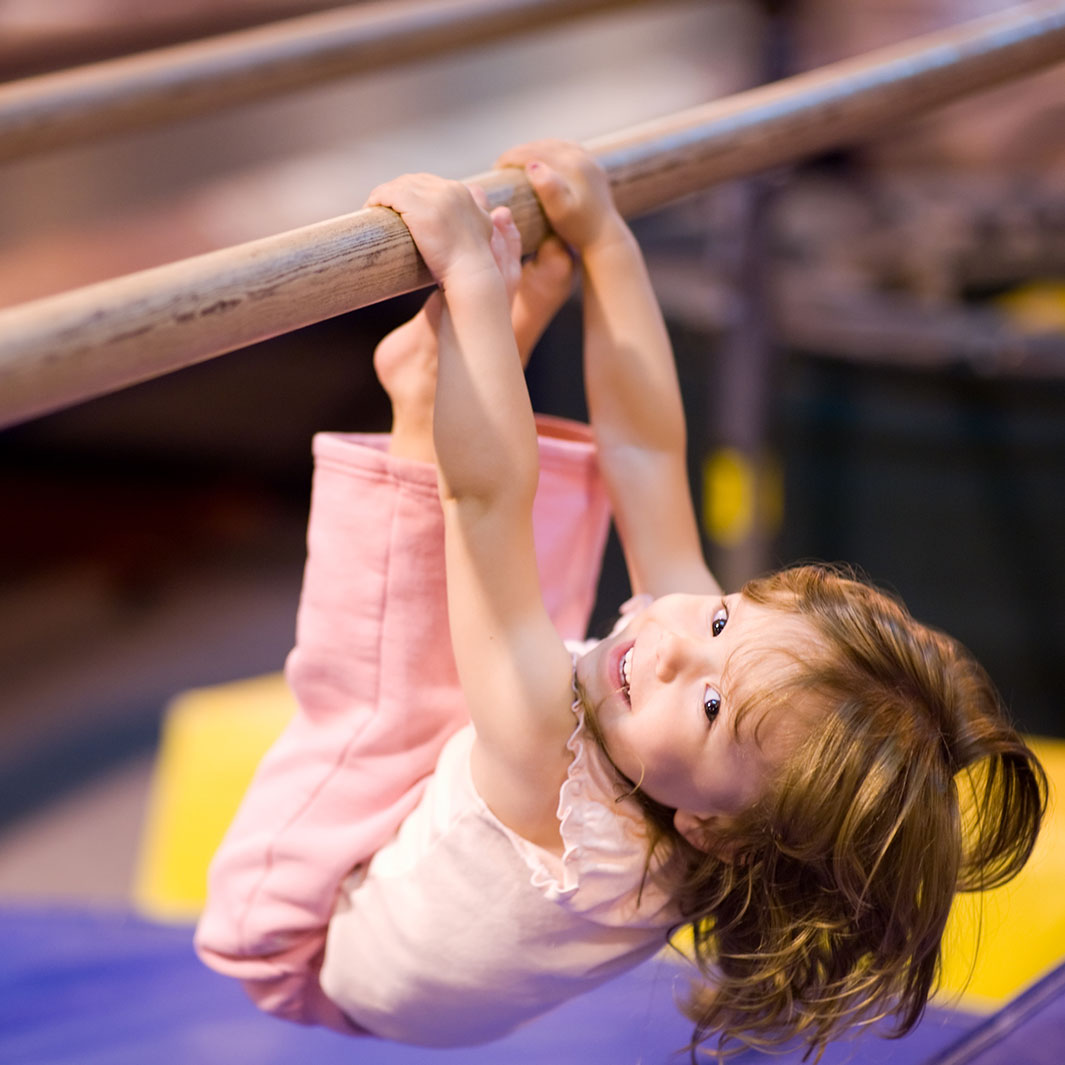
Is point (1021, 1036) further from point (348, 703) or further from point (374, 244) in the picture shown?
point (374, 244)

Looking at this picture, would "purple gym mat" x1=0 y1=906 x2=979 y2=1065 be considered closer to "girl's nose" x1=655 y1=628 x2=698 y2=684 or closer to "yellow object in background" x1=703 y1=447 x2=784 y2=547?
"girl's nose" x1=655 y1=628 x2=698 y2=684

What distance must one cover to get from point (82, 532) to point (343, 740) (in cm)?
191

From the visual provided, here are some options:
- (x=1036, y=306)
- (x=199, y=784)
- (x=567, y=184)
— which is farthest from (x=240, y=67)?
(x=1036, y=306)

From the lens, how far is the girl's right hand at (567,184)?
0.60m

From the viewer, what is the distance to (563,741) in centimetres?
58

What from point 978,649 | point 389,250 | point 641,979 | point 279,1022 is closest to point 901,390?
point 978,649

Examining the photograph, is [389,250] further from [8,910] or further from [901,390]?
[901,390]

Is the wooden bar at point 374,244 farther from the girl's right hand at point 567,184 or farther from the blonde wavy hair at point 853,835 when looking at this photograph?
the blonde wavy hair at point 853,835

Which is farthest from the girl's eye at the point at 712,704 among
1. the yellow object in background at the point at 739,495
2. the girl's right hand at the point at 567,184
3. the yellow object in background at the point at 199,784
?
the yellow object in background at the point at 739,495

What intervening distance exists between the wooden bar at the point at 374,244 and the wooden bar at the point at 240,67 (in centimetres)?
33

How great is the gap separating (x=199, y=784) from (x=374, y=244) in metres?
0.81

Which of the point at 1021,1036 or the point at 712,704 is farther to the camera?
the point at 1021,1036

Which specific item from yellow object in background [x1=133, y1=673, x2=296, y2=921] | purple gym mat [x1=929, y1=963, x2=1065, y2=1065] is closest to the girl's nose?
purple gym mat [x1=929, y1=963, x2=1065, y2=1065]

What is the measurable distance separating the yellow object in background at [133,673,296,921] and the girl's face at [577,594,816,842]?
A: 2.18ft
